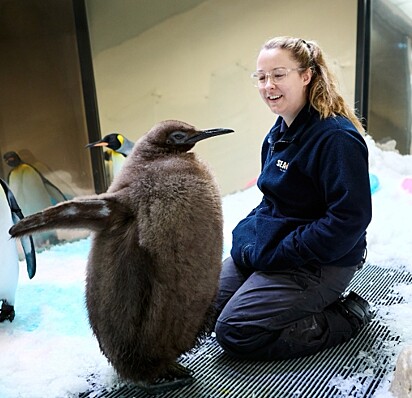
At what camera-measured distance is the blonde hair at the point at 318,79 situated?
1.29 meters

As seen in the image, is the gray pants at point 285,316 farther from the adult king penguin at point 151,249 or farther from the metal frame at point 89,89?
the metal frame at point 89,89

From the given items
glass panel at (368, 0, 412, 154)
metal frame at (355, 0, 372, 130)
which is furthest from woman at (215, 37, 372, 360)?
glass panel at (368, 0, 412, 154)

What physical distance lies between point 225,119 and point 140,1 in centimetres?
96

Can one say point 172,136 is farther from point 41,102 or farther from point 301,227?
point 41,102

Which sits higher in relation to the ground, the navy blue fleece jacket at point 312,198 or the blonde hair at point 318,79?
the blonde hair at point 318,79

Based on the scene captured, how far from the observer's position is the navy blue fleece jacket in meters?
1.19

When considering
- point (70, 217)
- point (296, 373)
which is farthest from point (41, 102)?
point (296, 373)

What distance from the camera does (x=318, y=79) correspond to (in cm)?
133

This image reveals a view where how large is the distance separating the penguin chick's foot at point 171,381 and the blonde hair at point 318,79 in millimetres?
752

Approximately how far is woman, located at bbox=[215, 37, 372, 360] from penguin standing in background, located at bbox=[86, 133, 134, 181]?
4.00 ft

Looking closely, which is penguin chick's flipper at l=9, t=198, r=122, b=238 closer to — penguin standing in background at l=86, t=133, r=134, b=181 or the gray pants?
the gray pants

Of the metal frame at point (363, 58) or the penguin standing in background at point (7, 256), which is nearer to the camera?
the penguin standing in background at point (7, 256)

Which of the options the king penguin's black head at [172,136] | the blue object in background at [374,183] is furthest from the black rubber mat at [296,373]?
the blue object in background at [374,183]

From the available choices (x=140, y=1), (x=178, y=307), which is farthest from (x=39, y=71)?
(x=178, y=307)
